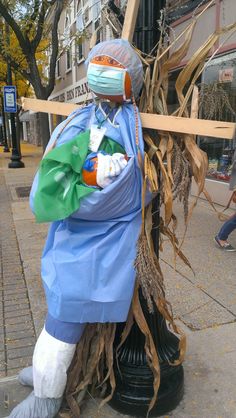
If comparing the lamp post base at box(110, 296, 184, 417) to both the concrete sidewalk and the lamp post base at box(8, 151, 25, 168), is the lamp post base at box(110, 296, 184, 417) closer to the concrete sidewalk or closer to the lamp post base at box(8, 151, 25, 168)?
the concrete sidewalk

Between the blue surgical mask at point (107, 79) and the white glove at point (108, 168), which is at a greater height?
the blue surgical mask at point (107, 79)

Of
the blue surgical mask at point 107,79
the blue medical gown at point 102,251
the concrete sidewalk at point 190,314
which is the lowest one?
the concrete sidewalk at point 190,314

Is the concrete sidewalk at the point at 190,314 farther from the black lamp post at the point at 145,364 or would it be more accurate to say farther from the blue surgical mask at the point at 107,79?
the blue surgical mask at the point at 107,79

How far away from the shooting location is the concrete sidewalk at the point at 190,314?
2430mm

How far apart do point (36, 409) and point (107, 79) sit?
1699 mm

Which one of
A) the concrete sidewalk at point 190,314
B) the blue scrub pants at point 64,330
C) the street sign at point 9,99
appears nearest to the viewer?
the blue scrub pants at point 64,330

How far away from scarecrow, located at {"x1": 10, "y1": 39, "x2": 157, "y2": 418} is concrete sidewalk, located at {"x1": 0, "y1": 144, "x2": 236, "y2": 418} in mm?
739

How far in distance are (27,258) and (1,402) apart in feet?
8.39

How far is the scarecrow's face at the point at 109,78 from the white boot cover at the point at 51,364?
1.24 m

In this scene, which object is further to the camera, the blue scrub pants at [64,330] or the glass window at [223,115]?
the glass window at [223,115]

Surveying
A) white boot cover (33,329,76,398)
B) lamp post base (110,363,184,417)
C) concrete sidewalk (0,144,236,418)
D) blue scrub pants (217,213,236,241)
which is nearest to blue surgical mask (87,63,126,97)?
A: white boot cover (33,329,76,398)

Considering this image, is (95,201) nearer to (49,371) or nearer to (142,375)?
(49,371)

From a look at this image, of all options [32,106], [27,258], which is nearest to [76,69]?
[27,258]

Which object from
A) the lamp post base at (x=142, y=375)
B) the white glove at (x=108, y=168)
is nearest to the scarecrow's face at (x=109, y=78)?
the white glove at (x=108, y=168)
